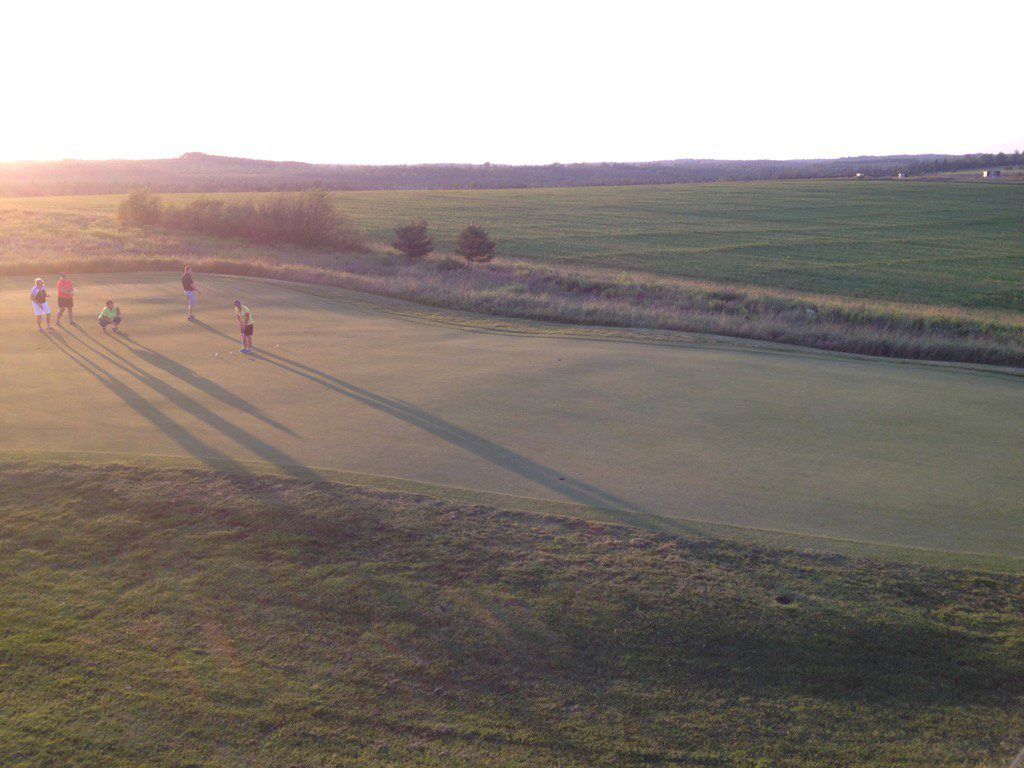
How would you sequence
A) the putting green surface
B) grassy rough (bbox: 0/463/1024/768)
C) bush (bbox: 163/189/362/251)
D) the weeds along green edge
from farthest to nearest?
bush (bbox: 163/189/362/251), the putting green surface, the weeds along green edge, grassy rough (bbox: 0/463/1024/768)

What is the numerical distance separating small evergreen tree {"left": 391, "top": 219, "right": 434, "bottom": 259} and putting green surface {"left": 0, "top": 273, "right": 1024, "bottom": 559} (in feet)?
78.6

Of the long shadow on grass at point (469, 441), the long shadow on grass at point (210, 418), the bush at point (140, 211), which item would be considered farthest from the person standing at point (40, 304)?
Answer: the bush at point (140, 211)

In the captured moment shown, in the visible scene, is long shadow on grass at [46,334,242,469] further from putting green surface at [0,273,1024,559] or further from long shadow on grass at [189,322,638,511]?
long shadow on grass at [189,322,638,511]

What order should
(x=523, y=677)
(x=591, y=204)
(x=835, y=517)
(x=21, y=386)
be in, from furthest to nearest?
(x=591, y=204) → (x=21, y=386) → (x=835, y=517) → (x=523, y=677)

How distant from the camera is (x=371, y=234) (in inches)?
2426

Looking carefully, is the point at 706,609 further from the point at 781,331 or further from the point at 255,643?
the point at 781,331

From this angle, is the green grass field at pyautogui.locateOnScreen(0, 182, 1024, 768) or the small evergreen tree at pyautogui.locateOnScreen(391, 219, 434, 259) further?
the small evergreen tree at pyautogui.locateOnScreen(391, 219, 434, 259)

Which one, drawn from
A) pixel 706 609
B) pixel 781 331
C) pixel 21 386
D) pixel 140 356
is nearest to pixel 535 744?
pixel 706 609

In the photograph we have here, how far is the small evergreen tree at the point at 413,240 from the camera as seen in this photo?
149ft

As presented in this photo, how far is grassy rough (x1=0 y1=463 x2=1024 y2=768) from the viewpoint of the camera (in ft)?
20.9

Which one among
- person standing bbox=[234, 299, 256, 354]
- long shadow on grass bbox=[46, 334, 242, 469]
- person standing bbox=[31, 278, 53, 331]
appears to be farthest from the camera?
person standing bbox=[31, 278, 53, 331]

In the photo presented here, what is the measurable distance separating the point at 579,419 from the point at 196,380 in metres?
8.33

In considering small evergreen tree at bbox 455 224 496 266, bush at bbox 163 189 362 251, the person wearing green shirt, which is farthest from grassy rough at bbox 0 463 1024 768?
bush at bbox 163 189 362 251

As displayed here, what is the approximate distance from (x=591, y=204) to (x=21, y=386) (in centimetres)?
7656
